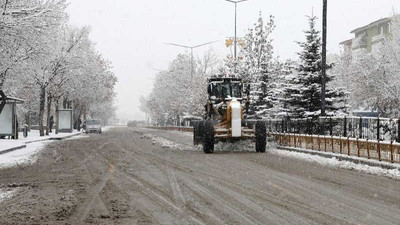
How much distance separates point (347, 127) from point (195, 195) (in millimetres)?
13400

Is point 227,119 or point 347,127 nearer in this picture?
point 347,127

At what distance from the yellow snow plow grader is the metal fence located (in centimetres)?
299

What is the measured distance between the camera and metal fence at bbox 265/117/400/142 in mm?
18703

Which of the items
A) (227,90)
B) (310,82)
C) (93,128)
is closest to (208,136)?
(227,90)

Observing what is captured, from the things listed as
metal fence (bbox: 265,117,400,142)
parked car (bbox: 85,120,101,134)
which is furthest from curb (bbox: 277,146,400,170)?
parked car (bbox: 85,120,101,134)

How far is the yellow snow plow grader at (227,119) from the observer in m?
22.8

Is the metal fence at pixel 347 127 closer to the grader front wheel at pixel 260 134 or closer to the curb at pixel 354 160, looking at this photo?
the curb at pixel 354 160

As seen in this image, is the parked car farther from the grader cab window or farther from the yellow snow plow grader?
the grader cab window

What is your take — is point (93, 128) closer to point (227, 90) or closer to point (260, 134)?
point (227, 90)

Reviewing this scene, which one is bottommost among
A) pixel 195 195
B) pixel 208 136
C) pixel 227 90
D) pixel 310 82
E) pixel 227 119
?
pixel 195 195

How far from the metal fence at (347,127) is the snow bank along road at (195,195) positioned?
3682 millimetres

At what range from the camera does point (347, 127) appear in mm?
22125

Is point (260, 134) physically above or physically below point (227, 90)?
below

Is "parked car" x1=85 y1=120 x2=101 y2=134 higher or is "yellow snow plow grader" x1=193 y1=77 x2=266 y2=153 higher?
"yellow snow plow grader" x1=193 y1=77 x2=266 y2=153
